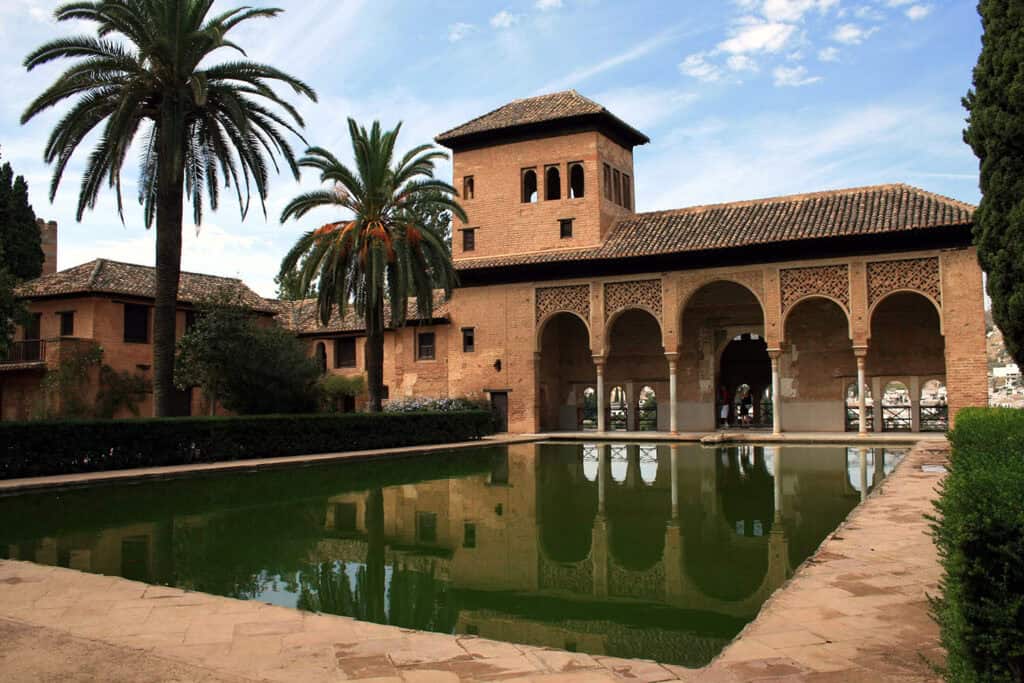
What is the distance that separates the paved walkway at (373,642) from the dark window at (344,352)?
2655 centimetres

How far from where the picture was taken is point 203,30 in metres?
17.1

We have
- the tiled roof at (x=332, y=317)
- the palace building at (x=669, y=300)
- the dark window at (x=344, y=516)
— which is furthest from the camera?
the tiled roof at (x=332, y=317)

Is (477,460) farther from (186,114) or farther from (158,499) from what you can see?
(186,114)

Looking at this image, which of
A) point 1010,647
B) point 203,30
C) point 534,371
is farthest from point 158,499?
point 534,371

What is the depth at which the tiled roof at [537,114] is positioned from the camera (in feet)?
91.5

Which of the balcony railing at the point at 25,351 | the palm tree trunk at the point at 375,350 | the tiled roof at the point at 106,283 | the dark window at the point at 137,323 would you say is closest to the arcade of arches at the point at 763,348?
the palm tree trunk at the point at 375,350

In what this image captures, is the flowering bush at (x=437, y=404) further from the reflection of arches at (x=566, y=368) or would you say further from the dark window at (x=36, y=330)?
the dark window at (x=36, y=330)

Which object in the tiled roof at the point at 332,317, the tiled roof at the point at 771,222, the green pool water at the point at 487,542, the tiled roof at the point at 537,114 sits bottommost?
the green pool water at the point at 487,542

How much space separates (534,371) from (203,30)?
48.0ft

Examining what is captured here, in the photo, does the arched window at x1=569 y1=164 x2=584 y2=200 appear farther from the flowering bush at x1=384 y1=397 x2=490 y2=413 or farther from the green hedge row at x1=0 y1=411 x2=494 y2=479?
the green hedge row at x1=0 y1=411 x2=494 y2=479

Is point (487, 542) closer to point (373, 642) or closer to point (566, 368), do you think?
point (373, 642)

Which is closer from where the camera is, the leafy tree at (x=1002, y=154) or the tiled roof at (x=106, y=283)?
the leafy tree at (x=1002, y=154)

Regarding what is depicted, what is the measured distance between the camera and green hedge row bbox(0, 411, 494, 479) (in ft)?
48.0

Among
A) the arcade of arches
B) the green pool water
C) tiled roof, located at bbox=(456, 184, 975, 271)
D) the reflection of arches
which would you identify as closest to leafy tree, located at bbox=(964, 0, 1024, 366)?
the green pool water
